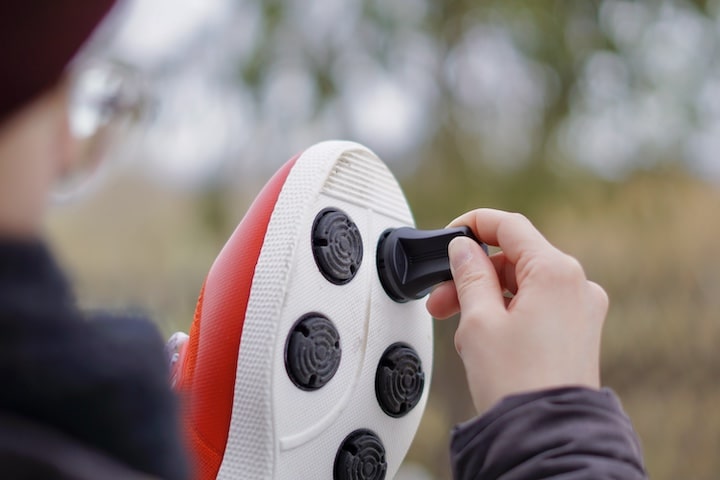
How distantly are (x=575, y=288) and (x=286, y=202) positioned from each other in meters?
0.25

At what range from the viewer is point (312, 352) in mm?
660

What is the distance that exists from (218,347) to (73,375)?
0.95 feet

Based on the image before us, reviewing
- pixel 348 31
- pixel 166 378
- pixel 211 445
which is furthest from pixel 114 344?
pixel 348 31

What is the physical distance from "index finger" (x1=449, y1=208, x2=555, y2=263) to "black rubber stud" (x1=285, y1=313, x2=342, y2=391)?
156 millimetres

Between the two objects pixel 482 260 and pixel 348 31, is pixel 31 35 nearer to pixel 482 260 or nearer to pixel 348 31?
pixel 482 260

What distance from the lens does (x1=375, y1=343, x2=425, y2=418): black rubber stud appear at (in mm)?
722

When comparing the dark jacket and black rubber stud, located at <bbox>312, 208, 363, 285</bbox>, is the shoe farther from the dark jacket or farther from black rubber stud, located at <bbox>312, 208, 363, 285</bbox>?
the dark jacket

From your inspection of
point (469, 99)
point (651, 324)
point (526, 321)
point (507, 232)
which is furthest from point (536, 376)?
point (651, 324)

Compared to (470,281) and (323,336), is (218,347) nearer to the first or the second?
(323,336)

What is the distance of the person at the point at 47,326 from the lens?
357mm

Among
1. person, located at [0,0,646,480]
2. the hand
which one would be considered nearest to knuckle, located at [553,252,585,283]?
the hand

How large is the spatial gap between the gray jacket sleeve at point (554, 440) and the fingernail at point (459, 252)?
0.15 m

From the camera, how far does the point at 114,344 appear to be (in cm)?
40

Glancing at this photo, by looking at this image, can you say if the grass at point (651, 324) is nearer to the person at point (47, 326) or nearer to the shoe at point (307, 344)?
the shoe at point (307, 344)
